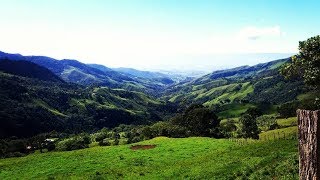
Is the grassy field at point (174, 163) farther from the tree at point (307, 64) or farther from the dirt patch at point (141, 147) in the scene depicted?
the tree at point (307, 64)

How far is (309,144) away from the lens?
10898 millimetres

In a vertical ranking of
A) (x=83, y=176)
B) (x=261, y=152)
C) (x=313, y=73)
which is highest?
(x=313, y=73)

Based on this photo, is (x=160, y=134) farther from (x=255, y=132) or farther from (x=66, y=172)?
(x=66, y=172)

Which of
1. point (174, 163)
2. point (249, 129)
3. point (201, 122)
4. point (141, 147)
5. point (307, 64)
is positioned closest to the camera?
point (307, 64)

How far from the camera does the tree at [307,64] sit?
43.0 meters

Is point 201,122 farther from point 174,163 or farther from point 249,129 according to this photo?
point 174,163

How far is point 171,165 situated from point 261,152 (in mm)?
15475

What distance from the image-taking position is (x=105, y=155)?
246 feet

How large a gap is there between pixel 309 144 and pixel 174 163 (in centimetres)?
5101

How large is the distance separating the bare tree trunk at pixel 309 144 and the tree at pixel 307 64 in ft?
113

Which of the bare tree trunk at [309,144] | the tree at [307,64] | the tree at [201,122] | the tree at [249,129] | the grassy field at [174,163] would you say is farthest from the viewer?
the tree at [201,122]

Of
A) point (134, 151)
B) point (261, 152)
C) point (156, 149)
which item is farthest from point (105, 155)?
point (261, 152)

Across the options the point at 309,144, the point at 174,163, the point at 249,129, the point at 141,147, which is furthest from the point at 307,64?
the point at 249,129

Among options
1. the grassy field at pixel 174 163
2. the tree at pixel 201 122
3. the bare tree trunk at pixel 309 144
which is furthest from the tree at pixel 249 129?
the bare tree trunk at pixel 309 144
